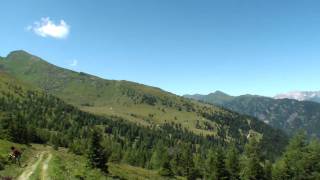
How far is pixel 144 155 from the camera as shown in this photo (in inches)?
7141

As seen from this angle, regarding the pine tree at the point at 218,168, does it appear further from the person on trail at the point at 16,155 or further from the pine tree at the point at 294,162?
the person on trail at the point at 16,155

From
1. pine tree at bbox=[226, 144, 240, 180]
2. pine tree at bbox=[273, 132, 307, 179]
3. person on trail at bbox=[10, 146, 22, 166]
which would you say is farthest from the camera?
pine tree at bbox=[273, 132, 307, 179]

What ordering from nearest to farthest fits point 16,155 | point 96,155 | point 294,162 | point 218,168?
point 16,155 → point 96,155 → point 218,168 → point 294,162

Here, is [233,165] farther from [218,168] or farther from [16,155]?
[16,155]

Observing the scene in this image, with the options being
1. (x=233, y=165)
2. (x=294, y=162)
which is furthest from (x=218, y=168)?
(x=294, y=162)

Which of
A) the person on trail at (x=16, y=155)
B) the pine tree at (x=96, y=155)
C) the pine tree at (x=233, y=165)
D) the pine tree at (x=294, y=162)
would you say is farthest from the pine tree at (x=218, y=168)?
the person on trail at (x=16, y=155)

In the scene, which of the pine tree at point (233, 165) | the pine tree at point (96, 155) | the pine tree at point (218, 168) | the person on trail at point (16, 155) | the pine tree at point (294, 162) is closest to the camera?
the person on trail at point (16, 155)

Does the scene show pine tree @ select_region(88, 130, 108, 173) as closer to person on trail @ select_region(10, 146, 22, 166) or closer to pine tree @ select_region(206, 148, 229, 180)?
person on trail @ select_region(10, 146, 22, 166)

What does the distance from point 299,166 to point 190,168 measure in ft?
120

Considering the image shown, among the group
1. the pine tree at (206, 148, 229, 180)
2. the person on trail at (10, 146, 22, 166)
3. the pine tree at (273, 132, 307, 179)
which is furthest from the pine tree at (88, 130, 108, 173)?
the pine tree at (273, 132, 307, 179)

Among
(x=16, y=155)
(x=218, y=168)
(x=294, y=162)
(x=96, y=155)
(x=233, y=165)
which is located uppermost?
(x=16, y=155)

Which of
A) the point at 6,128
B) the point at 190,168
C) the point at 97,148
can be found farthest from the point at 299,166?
the point at 6,128

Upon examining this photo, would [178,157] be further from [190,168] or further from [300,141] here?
[300,141]

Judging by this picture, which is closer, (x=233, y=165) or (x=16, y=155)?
(x=16, y=155)
